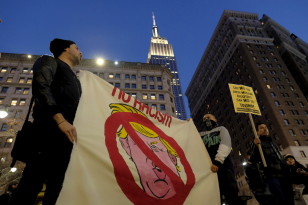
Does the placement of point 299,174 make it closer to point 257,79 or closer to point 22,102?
point 22,102

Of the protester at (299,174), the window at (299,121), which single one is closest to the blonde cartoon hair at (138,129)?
the protester at (299,174)

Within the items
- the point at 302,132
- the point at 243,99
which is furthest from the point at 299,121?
the point at 243,99

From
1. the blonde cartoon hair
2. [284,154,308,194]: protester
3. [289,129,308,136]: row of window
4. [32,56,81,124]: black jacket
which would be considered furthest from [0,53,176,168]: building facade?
[32,56,81,124]: black jacket

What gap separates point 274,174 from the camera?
4.21 meters

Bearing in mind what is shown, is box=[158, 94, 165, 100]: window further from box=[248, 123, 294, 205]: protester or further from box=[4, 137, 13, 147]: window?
box=[248, 123, 294, 205]: protester

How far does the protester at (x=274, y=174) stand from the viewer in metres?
3.90

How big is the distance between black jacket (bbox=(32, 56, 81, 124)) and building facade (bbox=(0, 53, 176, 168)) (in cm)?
4647

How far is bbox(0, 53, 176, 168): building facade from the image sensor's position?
45.3 m

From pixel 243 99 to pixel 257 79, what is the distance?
200ft

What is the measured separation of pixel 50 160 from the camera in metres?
2.03

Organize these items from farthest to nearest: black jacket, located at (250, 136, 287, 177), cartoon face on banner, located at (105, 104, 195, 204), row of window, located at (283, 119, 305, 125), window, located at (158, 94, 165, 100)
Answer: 1. row of window, located at (283, 119, 305, 125)
2. window, located at (158, 94, 165, 100)
3. black jacket, located at (250, 136, 287, 177)
4. cartoon face on banner, located at (105, 104, 195, 204)

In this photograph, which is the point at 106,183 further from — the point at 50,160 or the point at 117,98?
the point at 117,98

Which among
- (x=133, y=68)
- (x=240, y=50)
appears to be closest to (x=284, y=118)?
(x=240, y=50)

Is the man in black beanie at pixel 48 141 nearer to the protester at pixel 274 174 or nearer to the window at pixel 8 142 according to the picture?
the protester at pixel 274 174
